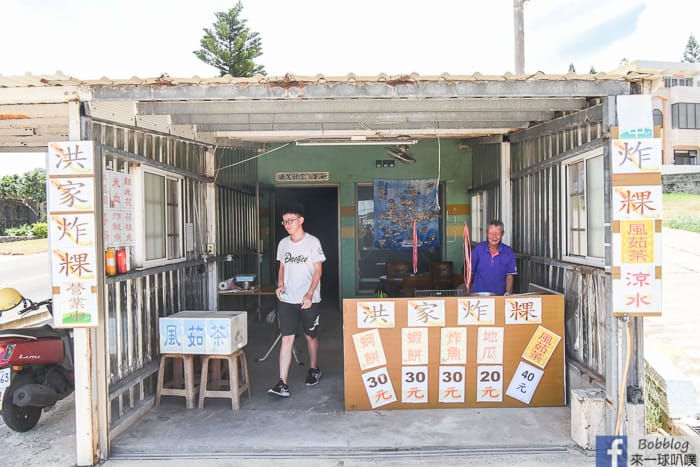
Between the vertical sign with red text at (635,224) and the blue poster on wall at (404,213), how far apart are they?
4870mm

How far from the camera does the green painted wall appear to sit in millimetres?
8281

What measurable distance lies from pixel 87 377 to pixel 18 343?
0.93 m

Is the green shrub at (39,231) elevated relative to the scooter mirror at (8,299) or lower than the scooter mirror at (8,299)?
elevated

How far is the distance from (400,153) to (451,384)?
156 inches

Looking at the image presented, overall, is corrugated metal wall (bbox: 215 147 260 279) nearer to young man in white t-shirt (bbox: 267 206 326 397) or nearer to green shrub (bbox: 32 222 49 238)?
young man in white t-shirt (bbox: 267 206 326 397)

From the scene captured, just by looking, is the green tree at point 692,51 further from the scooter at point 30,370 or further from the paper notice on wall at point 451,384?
the scooter at point 30,370

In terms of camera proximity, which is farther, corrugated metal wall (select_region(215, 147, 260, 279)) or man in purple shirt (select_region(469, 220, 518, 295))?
corrugated metal wall (select_region(215, 147, 260, 279))

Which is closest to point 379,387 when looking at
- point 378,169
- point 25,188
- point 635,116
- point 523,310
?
point 523,310

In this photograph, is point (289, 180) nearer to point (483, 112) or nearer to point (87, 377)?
point (483, 112)

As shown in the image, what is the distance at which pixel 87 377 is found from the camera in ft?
11.8

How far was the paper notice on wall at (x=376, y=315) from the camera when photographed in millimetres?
4367

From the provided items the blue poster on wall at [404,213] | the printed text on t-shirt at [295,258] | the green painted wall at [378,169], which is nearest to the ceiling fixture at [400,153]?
the green painted wall at [378,169]

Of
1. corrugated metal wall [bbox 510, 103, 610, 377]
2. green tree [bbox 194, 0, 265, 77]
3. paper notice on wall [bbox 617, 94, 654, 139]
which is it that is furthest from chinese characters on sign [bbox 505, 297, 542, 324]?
green tree [bbox 194, 0, 265, 77]

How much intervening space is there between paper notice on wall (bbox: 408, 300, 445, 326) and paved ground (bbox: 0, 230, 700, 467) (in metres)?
0.72
